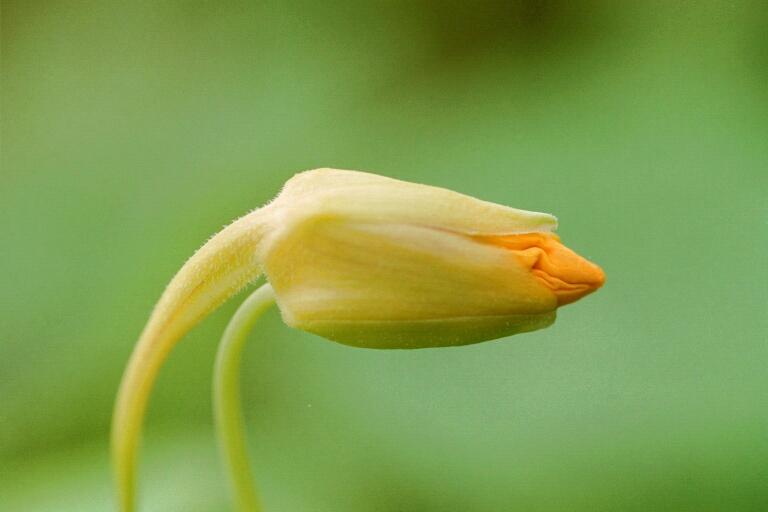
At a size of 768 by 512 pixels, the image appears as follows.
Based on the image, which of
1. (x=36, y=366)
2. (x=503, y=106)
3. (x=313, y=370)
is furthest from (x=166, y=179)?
(x=503, y=106)

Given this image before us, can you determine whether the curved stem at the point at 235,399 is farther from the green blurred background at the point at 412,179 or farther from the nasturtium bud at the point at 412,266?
the green blurred background at the point at 412,179

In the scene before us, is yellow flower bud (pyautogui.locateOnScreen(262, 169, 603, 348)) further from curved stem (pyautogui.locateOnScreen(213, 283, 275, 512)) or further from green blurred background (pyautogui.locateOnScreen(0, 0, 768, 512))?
green blurred background (pyautogui.locateOnScreen(0, 0, 768, 512))

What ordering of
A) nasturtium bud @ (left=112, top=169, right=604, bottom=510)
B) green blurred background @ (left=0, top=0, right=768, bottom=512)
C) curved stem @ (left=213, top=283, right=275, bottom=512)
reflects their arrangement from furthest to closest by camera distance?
green blurred background @ (left=0, top=0, right=768, bottom=512) → curved stem @ (left=213, top=283, right=275, bottom=512) → nasturtium bud @ (left=112, top=169, right=604, bottom=510)

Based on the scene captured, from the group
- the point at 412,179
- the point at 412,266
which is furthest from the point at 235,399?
the point at 412,179

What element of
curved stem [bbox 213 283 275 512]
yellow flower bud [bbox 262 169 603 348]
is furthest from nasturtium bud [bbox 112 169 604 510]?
curved stem [bbox 213 283 275 512]

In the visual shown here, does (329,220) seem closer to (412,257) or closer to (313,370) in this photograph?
(412,257)
